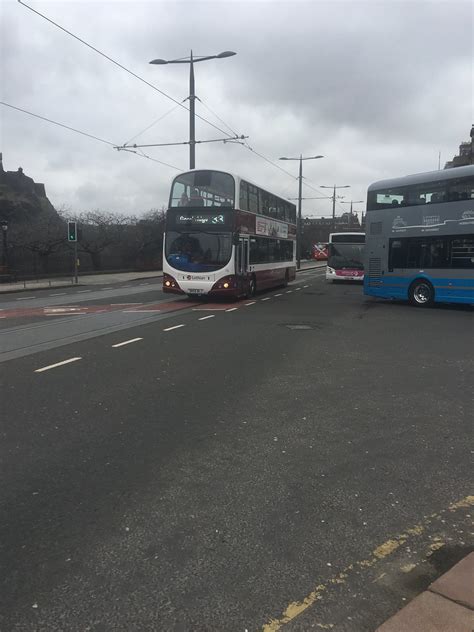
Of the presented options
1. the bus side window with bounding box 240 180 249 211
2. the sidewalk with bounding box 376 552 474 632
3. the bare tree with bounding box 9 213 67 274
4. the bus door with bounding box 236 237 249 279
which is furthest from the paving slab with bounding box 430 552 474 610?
the bare tree with bounding box 9 213 67 274

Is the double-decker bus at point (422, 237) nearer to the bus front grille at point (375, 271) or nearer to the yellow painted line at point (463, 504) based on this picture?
the bus front grille at point (375, 271)

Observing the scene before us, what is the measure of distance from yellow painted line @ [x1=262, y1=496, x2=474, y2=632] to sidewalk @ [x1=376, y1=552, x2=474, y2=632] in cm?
34

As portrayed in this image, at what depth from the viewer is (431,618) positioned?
237 cm

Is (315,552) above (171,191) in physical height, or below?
below

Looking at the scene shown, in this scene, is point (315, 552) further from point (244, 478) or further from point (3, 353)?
point (3, 353)

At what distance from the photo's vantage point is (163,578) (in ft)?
9.06

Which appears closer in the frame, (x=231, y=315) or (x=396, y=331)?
(x=396, y=331)

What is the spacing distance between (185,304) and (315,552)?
1514cm

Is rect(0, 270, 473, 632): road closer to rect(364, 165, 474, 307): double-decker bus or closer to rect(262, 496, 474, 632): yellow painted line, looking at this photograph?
rect(262, 496, 474, 632): yellow painted line

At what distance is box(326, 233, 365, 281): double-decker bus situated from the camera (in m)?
30.2

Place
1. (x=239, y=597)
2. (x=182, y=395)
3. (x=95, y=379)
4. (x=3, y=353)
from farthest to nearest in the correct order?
(x=3, y=353), (x=95, y=379), (x=182, y=395), (x=239, y=597)

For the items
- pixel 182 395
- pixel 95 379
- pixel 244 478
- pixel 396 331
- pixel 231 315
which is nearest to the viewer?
pixel 244 478

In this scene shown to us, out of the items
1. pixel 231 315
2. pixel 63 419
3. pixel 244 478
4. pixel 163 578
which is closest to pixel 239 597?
pixel 163 578

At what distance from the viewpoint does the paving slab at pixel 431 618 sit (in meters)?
2.31
